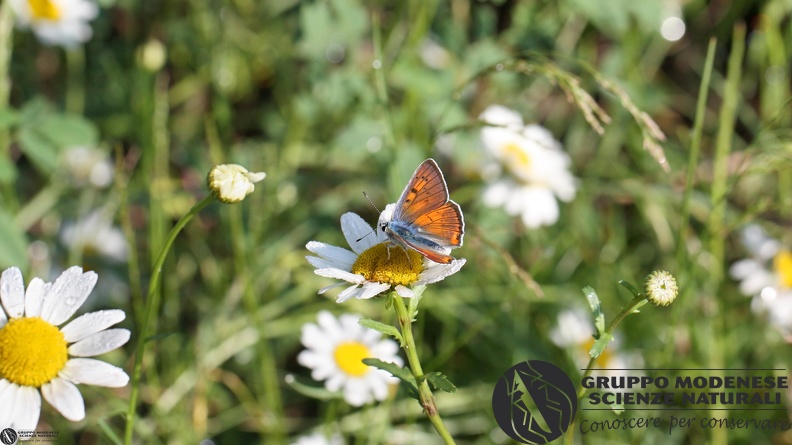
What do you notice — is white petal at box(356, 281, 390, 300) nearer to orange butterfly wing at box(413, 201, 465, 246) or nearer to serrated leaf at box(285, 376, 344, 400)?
orange butterfly wing at box(413, 201, 465, 246)

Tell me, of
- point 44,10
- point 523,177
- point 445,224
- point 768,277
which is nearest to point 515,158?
point 523,177

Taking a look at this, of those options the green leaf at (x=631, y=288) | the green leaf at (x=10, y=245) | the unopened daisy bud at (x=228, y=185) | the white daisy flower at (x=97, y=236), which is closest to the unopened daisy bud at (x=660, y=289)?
the green leaf at (x=631, y=288)

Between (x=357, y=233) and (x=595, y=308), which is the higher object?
(x=357, y=233)

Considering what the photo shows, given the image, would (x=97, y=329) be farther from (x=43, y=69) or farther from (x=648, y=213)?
(x=43, y=69)

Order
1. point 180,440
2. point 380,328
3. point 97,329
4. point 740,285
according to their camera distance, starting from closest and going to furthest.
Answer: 1. point 380,328
2. point 97,329
3. point 180,440
4. point 740,285

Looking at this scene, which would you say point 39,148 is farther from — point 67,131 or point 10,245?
point 10,245

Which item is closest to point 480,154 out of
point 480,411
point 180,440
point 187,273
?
point 480,411
